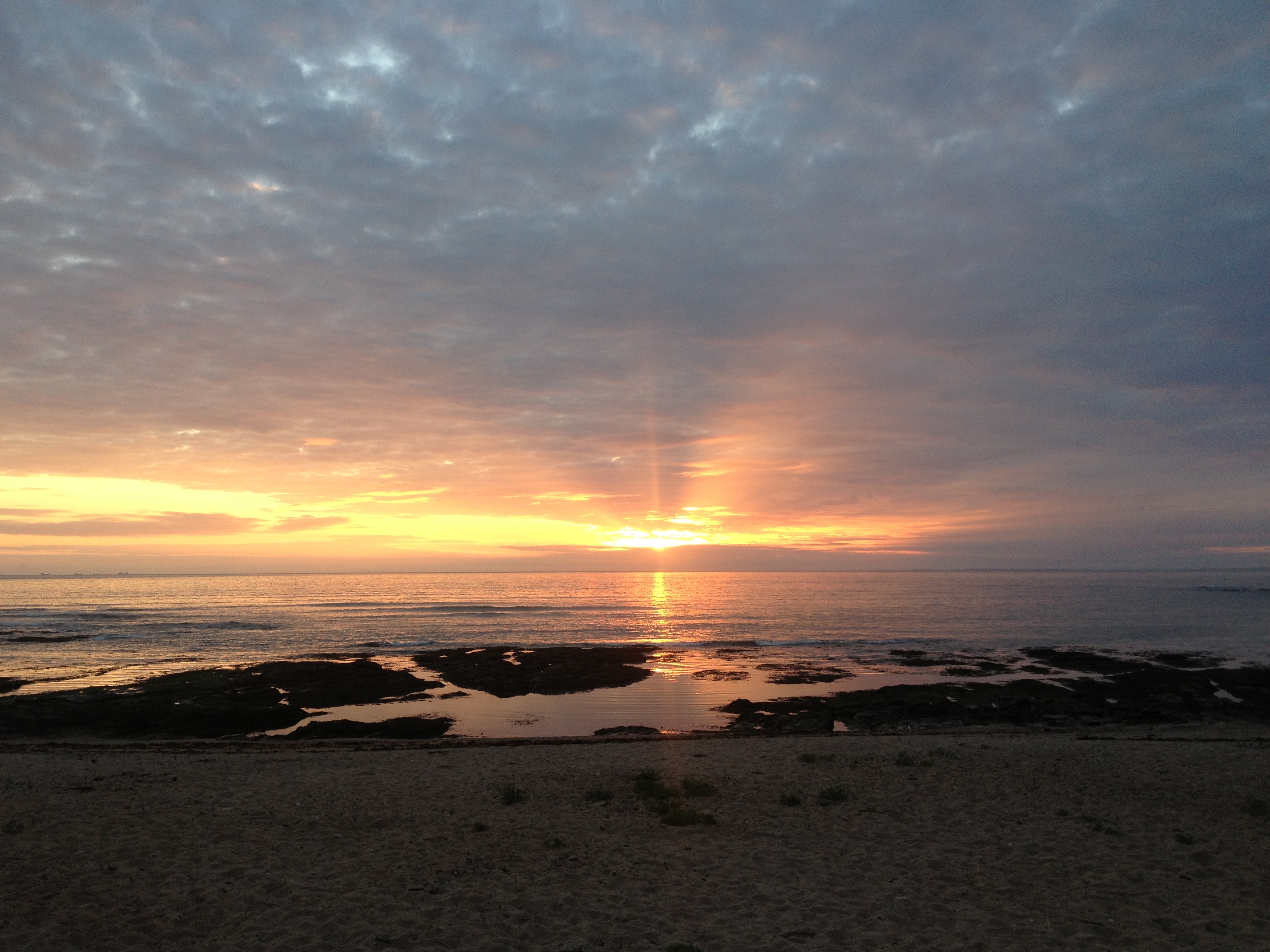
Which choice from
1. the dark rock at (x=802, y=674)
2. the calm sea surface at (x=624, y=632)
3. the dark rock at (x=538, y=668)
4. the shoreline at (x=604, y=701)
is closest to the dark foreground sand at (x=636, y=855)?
the shoreline at (x=604, y=701)

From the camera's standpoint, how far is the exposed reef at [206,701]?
2303 cm

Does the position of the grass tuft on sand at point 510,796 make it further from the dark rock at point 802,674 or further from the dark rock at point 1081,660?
the dark rock at point 1081,660

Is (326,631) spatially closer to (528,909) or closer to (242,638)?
(242,638)

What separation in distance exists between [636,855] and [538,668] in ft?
91.5

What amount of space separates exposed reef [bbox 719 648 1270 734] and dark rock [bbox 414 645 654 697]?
951cm

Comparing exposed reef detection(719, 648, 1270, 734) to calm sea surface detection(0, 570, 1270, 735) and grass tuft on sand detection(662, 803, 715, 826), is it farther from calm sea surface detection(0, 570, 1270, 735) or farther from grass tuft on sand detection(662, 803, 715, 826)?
grass tuft on sand detection(662, 803, 715, 826)

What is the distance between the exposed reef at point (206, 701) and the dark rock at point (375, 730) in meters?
1.92

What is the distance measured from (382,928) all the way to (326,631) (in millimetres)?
54153

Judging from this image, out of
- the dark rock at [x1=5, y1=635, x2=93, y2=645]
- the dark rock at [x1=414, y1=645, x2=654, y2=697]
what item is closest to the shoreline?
the dark rock at [x1=414, y1=645, x2=654, y2=697]

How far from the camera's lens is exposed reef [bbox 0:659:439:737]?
23.0 meters

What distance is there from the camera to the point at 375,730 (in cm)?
2297

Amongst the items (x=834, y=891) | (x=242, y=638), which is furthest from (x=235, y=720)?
(x=242, y=638)

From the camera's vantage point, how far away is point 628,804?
13.0m

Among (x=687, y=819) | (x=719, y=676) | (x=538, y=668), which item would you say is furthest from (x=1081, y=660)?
(x=687, y=819)
